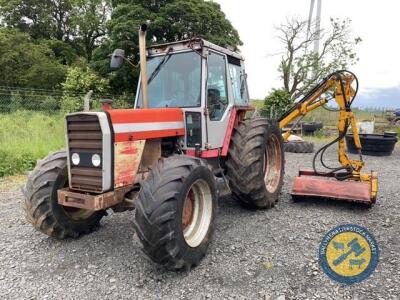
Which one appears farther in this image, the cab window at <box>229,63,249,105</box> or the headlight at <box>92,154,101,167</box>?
the cab window at <box>229,63,249,105</box>

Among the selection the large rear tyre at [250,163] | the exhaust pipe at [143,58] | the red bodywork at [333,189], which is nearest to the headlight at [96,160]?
the exhaust pipe at [143,58]

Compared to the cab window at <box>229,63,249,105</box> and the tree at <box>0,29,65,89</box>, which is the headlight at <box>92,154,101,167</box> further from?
the tree at <box>0,29,65,89</box>

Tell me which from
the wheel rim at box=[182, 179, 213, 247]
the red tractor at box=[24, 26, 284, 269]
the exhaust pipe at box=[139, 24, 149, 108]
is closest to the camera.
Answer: the red tractor at box=[24, 26, 284, 269]

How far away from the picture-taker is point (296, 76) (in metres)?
23.3

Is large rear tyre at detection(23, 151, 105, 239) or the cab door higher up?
the cab door

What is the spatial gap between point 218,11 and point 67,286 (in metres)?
23.4

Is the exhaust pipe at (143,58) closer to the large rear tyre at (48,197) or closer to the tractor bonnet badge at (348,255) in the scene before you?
the large rear tyre at (48,197)

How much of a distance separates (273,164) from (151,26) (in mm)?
17004

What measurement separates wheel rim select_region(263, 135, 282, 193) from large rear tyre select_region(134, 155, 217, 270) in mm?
2214

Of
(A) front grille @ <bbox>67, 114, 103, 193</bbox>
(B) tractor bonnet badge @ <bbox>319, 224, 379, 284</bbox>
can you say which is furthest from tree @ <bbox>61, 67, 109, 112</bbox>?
(B) tractor bonnet badge @ <bbox>319, 224, 379, 284</bbox>

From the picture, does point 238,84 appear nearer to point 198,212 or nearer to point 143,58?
point 143,58

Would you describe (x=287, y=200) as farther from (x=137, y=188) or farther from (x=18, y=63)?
(x=18, y=63)

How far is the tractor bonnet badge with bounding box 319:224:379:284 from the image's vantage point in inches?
132

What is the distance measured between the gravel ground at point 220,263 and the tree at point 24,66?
788 inches
